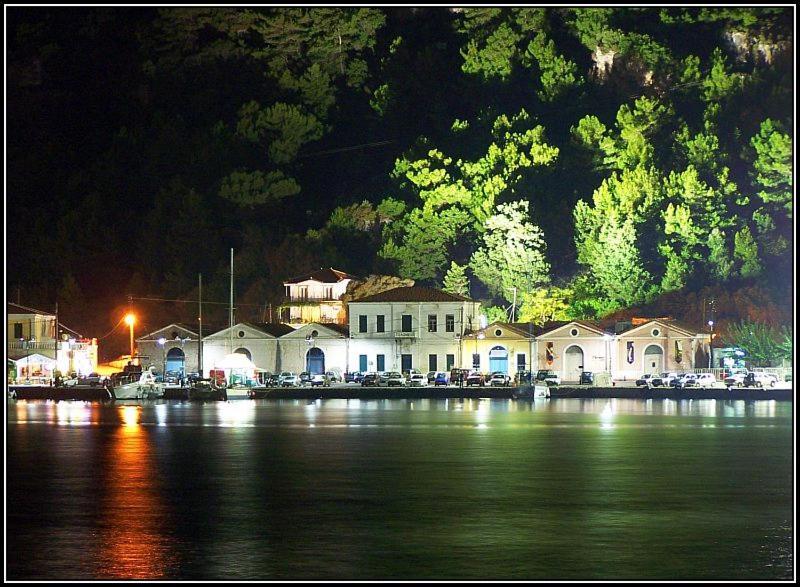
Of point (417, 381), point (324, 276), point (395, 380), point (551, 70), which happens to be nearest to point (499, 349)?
point (417, 381)

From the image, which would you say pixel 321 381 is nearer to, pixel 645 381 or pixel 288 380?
pixel 288 380

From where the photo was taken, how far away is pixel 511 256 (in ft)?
300

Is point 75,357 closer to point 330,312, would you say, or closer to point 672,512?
point 330,312

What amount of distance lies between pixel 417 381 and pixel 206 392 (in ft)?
39.3

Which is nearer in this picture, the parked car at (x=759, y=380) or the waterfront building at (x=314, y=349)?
the parked car at (x=759, y=380)

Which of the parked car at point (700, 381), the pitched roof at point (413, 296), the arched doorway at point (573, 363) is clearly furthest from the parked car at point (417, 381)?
the parked car at point (700, 381)

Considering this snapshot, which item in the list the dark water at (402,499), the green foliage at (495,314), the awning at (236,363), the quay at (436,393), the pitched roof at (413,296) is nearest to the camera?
the dark water at (402,499)

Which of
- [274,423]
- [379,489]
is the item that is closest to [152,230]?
[274,423]

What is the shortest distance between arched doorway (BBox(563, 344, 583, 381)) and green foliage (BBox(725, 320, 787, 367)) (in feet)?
27.3

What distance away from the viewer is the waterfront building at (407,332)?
7994 cm

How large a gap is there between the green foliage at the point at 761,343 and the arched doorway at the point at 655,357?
4105mm

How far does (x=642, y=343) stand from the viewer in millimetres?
77812

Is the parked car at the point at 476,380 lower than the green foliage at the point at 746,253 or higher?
lower

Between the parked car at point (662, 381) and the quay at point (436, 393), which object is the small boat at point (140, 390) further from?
the parked car at point (662, 381)
